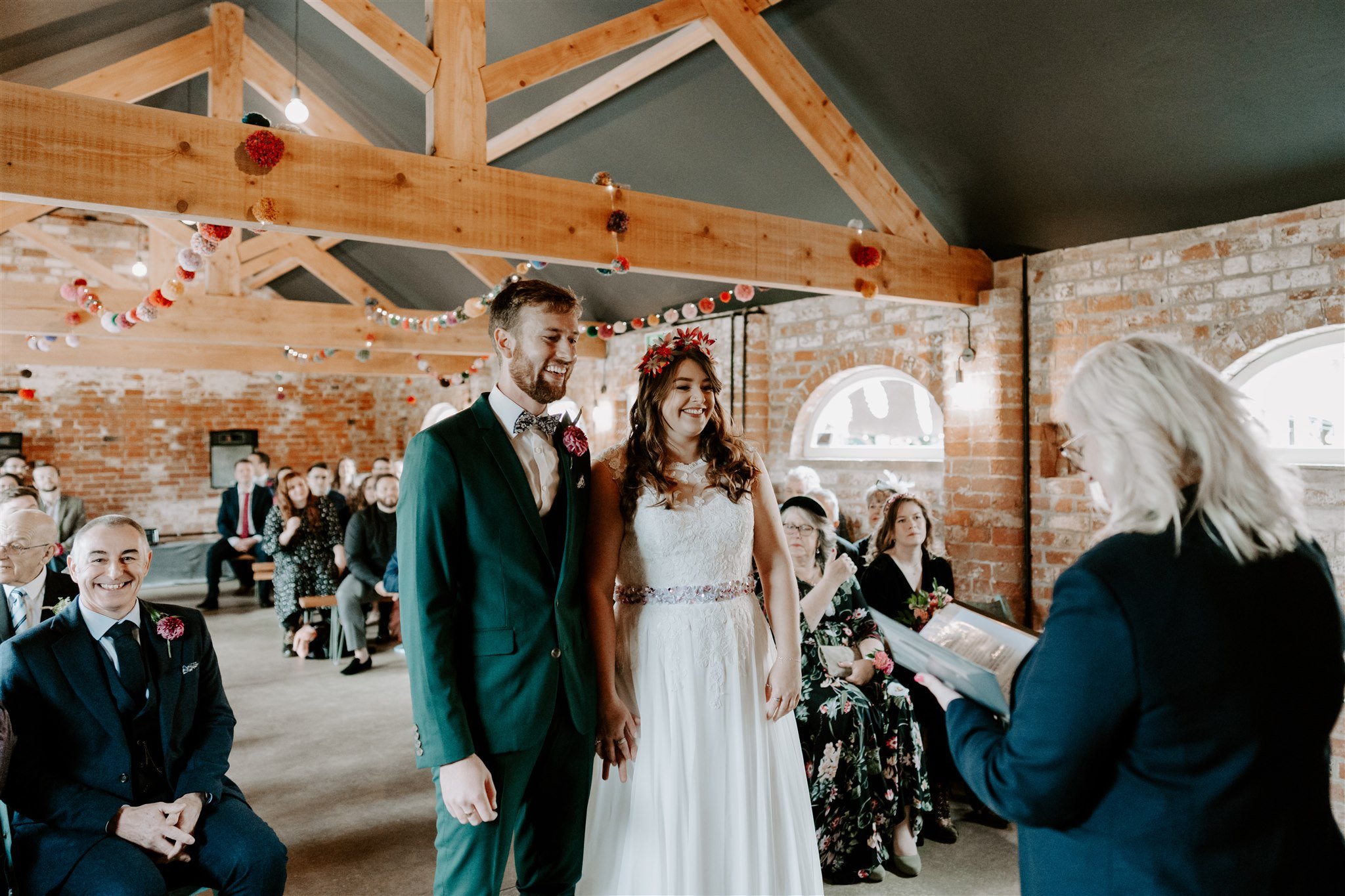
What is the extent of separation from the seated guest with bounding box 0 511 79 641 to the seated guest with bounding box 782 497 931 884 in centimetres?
253

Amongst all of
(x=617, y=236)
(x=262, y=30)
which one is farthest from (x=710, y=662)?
(x=262, y=30)

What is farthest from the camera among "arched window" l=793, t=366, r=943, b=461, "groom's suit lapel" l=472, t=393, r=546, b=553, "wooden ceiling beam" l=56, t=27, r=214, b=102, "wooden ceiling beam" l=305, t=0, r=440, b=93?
"arched window" l=793, t=366, r=943, b=461

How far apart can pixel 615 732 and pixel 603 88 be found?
A: 452 cm

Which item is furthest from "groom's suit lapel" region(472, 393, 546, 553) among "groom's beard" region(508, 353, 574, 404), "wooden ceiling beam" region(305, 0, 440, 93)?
"wooden ceiling beam" region(305, 0, 440, 93)

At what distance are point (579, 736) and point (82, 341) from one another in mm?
9243

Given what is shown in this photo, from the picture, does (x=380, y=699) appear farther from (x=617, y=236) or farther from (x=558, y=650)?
(x=558, y=650)

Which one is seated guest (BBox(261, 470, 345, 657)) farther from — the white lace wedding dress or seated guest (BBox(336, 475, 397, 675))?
the white lace wedding dress

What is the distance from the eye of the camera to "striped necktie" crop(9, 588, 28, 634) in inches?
106

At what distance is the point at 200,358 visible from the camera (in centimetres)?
952

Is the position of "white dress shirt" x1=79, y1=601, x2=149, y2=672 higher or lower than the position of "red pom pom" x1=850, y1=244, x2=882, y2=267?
lower

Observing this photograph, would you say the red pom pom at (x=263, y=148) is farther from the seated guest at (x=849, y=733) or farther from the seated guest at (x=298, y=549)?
the seated guest at (x=298, y=549)

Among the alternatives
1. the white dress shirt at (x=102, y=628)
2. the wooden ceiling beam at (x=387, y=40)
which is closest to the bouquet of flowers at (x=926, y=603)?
the white dress shirt at (x=102, y=628)

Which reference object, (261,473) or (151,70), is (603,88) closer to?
(151,70)

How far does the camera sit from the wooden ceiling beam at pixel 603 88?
4.68 metres
